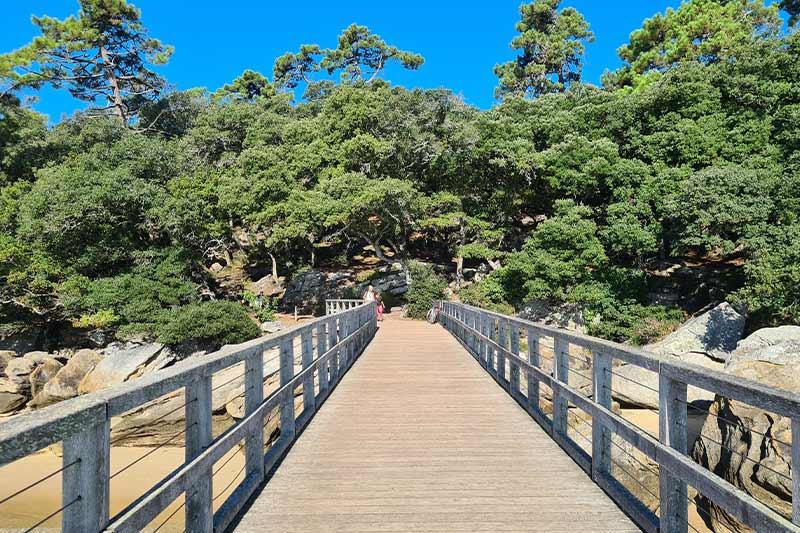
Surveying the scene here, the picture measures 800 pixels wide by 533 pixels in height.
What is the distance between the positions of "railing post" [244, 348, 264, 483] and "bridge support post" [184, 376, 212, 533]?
920 mm

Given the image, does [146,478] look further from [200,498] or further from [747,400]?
[747,400]

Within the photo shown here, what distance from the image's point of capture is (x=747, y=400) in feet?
8.01

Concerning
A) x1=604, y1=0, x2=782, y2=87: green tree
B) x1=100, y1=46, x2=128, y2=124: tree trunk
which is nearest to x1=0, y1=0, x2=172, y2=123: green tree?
x1=100, y1=46, x2=128, y2=124: tree trunk

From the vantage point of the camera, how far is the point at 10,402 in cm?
1781

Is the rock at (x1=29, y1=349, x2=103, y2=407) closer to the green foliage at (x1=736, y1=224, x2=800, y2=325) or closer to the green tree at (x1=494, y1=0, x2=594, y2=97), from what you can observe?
the green foliage at (x1=736, y1=224, x2=800, y2=325)

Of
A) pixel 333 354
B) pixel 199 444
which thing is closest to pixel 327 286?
pixel 333 354

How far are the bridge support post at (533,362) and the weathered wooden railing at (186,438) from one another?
2.65m

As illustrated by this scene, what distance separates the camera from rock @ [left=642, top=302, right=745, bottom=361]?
60.6ft

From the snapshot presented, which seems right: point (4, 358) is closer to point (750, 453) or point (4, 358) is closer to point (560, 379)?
point (560, 379)

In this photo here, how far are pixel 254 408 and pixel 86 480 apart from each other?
224 centimetres

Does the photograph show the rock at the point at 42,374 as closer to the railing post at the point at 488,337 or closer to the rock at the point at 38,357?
the rock at the point at 38,357

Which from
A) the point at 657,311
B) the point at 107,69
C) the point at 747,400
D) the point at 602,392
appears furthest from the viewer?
the point at 107,69

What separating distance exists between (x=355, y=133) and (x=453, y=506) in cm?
2708

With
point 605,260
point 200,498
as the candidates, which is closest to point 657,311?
point 605,260
